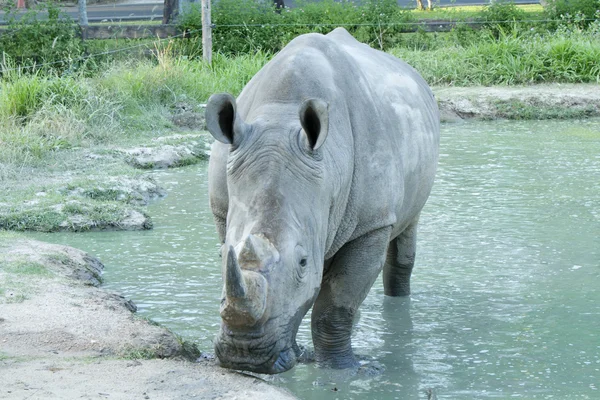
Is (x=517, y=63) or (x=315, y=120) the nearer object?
(x=315, y=120)

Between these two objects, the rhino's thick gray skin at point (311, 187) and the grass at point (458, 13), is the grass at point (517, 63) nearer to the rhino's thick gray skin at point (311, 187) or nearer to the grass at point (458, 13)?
the grass at point (458, 13)

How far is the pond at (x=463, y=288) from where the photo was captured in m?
5.27

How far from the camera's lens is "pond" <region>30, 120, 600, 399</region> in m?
5.27

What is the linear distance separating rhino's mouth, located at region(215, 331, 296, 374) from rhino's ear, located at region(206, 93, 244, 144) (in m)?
0.87

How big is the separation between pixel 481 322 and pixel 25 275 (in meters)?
2.88

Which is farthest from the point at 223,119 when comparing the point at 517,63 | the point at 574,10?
the point at 574,10

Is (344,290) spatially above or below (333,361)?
above

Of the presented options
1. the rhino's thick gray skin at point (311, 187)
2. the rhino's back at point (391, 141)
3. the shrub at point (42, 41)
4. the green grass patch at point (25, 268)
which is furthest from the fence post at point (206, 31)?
the rhino's thick gray skin at point (311, 187)

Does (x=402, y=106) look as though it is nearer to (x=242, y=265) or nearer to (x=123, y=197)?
(x=242, y=265)

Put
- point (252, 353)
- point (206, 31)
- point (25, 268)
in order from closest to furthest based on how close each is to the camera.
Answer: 1. point (252, 353)
2. point (25, 268)
3. point (206, 31)

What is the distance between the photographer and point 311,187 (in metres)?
4.27

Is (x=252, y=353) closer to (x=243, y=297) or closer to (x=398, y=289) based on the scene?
(x=243, y=297)

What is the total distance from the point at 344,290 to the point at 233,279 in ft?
5.14

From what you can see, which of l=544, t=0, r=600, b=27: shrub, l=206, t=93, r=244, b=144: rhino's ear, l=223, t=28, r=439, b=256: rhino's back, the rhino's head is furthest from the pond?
l=544, t=0, r=600, b=27: shrub
